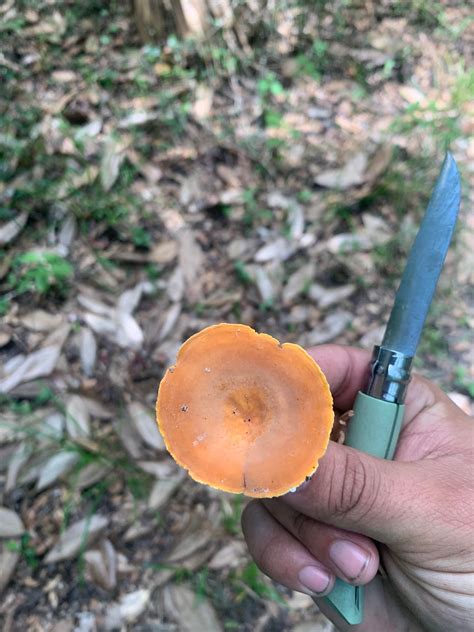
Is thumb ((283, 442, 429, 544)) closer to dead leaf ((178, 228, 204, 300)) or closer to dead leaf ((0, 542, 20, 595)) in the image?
dead leaf ((0, 542, 20, 595))

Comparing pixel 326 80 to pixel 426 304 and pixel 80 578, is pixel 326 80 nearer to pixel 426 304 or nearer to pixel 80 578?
pixel 426 304

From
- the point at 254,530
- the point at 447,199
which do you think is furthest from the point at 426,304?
the point at 254,530

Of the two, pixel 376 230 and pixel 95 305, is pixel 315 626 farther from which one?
pixel 376 230

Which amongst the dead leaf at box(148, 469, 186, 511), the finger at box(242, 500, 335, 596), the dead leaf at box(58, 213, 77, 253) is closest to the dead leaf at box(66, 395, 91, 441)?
the dead leaf at box(148, 469, 186, 511)

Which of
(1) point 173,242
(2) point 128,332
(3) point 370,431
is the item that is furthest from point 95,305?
(3) point 370,431

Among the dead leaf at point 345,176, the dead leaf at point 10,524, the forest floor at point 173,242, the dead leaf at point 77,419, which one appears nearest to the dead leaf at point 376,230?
the forest floor at point 173,242

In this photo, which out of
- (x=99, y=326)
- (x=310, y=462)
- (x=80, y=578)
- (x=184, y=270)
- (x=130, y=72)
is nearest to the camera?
(x=310, y=462)
